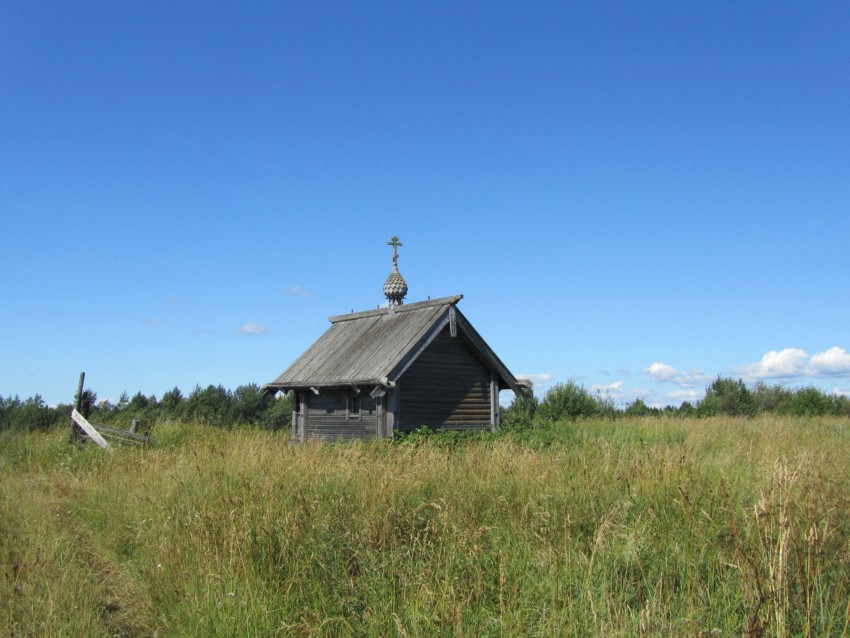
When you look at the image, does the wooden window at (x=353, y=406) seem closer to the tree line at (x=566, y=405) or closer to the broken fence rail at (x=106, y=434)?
the broken fence rail at (x=106, y=434)

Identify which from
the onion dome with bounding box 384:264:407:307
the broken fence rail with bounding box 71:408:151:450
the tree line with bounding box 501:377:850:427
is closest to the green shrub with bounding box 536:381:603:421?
the tree line with bounding box 501:377:850:427

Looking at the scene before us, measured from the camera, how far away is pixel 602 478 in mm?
7027

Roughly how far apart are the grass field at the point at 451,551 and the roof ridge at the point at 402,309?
36.0ft

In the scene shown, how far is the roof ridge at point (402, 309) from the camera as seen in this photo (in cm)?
1982

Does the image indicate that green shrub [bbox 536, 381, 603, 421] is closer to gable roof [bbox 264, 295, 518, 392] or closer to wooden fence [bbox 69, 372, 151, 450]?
gable roof [bbox 264, 295, 518, 392]

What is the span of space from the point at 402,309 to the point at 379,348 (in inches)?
91.9

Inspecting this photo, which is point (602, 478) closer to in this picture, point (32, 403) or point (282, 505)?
point (282, 505)

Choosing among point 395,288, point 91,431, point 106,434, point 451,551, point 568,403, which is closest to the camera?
point 451,551

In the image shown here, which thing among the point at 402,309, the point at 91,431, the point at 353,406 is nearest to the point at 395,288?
the point at 402,309

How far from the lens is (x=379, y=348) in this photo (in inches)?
800

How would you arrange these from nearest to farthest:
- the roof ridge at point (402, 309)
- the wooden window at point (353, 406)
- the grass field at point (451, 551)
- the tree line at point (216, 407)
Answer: the grass field at point (451, 551) → the roof ridge at point (402, 309) → the wooden window at point (353, 406) → the tree line at point (216, 407)

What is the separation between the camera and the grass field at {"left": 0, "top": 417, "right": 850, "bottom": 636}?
391cm

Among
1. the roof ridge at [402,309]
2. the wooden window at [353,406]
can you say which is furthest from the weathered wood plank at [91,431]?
the roof ridge at [402,309]

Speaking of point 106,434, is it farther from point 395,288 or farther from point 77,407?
point 395,288
